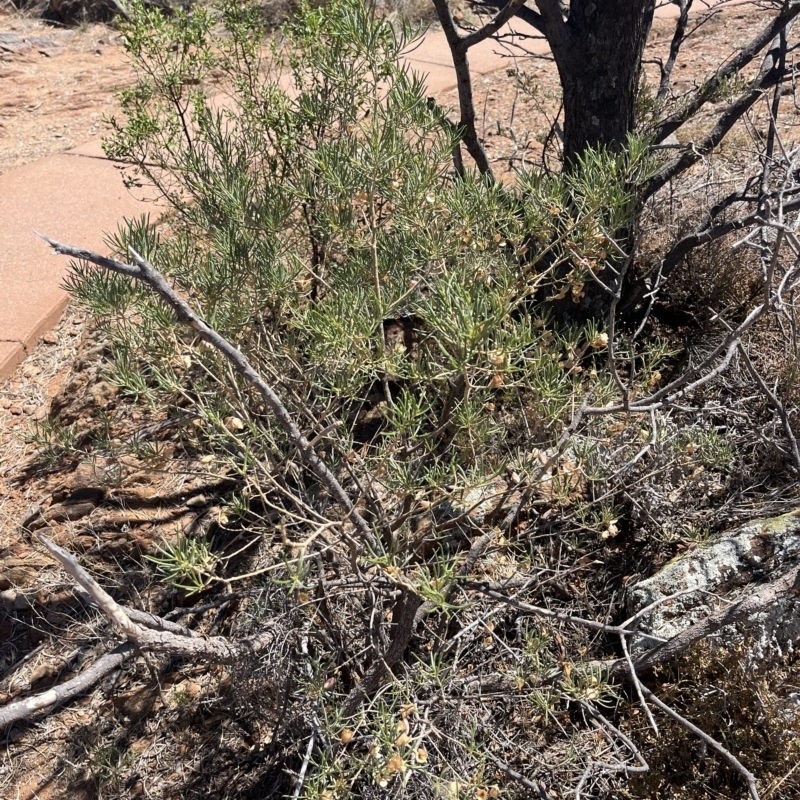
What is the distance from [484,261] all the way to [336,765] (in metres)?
1.40

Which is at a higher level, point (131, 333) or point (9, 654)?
point (131, 333)

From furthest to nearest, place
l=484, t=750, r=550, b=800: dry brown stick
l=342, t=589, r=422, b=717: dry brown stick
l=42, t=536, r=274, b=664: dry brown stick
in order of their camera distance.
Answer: l=342, t=589, r=422, b=717: dry brown stick → l=484, t=750, r=550, b=800: dry brown stick → l=42, t=536, r=274, b=664: dry brown stick

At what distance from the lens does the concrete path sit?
4141mm

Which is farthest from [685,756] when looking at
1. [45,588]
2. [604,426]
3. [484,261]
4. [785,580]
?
[45,588]

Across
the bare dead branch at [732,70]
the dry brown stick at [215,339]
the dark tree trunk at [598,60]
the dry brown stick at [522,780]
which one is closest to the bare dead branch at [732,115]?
the bare dead branch at [732,70]

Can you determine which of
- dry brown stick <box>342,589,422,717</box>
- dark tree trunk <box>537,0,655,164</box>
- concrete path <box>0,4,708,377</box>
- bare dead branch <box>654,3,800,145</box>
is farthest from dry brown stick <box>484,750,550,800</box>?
concrete path <box>0,4,708,377</box>

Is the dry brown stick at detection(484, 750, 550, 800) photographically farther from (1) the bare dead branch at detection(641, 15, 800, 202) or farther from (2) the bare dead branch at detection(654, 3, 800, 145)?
(2) the bare dead branch at detection(654, 3, 800, 145)

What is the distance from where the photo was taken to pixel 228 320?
2.05 meters

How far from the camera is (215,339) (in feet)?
4.91

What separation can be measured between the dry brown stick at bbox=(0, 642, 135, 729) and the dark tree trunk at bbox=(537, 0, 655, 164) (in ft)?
7.40

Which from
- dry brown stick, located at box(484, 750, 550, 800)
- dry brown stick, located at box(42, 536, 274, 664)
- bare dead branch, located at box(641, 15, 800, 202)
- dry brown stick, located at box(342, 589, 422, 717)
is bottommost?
dry brown stick, located at box(484, 750, 550, 800)

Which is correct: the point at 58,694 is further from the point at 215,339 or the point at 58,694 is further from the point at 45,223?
the point at 45,223

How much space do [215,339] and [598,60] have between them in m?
2.13

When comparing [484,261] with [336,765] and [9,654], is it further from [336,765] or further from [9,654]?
[9,654]
